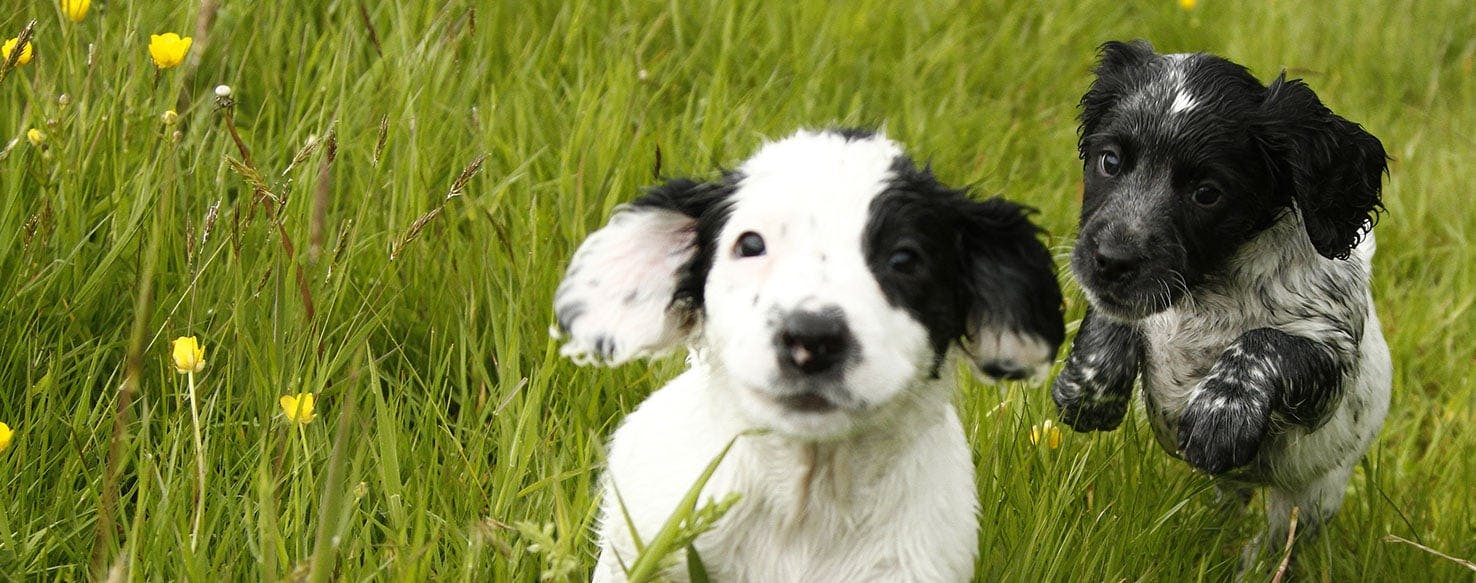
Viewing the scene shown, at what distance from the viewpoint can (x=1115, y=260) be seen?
11.1 feet

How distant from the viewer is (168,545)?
274 cm

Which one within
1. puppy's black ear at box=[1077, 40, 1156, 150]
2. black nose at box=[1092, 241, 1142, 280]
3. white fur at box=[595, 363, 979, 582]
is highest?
puppy's black ear at box=[1077, 40, 1156, 150]

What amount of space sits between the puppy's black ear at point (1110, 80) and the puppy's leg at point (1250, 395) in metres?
0.65

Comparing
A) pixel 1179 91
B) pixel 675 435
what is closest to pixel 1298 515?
pixel 1179 91

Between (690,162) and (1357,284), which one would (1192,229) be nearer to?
(1357,284)

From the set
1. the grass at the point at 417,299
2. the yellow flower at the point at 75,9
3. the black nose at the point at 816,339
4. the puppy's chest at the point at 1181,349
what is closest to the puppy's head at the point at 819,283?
the black nose at the point at 816,339

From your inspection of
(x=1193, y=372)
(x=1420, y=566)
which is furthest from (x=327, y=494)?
(x=1420, y=566)

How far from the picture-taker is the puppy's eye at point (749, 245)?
8.14 feet

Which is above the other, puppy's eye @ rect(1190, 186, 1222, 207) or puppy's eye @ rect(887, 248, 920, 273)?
puppy's eye @ rect(887, 248, 920, 273)

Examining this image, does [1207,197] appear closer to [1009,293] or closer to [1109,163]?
[1109,163]

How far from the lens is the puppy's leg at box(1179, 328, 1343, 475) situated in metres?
3.51

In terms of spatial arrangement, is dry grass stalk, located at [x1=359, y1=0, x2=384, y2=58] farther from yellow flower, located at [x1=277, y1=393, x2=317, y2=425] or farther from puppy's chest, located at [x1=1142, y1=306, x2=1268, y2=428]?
puppy's chest, located at [x1=1142, y1=306, x2=1268, y2=428]

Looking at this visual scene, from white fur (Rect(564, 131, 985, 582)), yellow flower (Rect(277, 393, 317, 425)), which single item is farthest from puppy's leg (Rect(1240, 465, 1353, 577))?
yellow flower (Rect(277, 393, 317, 425))

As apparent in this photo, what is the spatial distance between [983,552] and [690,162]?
178 cm
